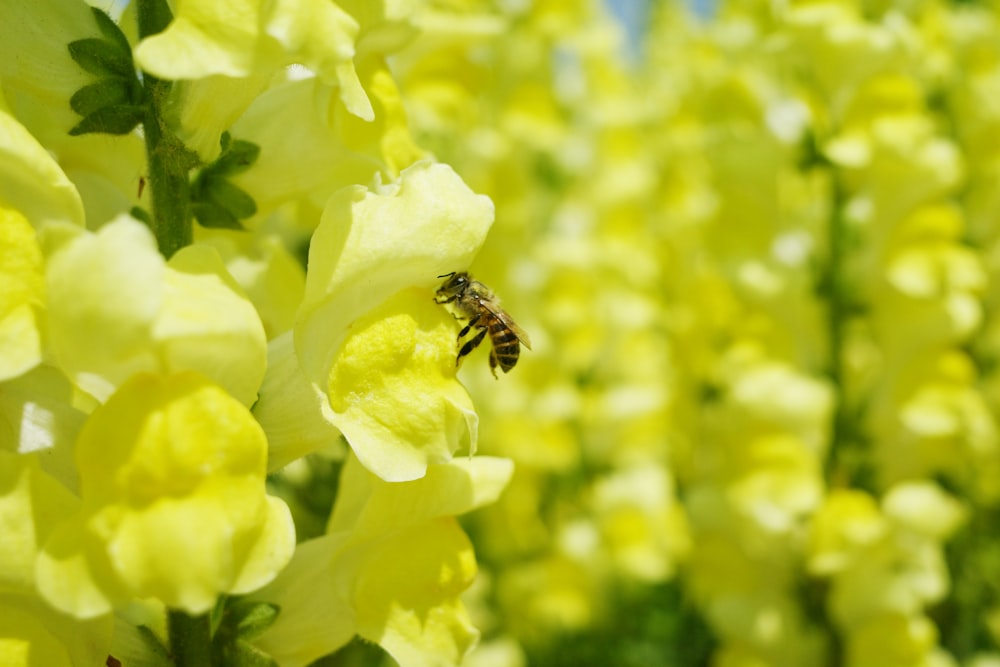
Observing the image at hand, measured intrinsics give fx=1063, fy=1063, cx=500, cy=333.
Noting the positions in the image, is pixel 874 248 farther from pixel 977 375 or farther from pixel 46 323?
pixel 46 323

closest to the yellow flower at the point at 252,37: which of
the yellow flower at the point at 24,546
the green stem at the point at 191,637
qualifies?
the yellow flower at the point at 24,546

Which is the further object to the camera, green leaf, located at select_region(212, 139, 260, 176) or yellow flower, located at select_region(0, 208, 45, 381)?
green leaf, located at select_region(212, 139, 260, 176)

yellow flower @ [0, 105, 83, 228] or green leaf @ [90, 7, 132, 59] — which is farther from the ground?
green leaf @ [90, 7, 132, 59]

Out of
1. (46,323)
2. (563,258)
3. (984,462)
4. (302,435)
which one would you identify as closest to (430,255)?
(302,435)

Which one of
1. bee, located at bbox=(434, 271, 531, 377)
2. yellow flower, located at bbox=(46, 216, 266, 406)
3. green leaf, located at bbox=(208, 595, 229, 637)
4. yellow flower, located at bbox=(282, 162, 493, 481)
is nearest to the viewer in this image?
yellow flower, located at bbox=(46, 216, 266, 406)

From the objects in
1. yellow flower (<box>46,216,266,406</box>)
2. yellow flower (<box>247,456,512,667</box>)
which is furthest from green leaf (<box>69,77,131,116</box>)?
yellow flower (<box>247,456,512,667</box>)

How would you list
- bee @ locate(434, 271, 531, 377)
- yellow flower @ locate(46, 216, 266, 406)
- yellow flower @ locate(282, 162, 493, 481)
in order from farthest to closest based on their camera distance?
bee @ locate(434, 271, 531, 377)
yellow flower @ locate(282, 162, 493, 481)
yellow flower @ locate(46, 216, 266, 406)

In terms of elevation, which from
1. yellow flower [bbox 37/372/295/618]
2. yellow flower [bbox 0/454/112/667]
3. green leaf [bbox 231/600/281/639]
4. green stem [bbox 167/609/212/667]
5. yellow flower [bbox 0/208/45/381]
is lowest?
green leaf [bbox 231/600/281/639]

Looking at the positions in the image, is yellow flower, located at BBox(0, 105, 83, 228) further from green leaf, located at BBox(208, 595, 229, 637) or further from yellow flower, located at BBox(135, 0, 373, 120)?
green leaf, located at BBox(208, 595, 229, 637)
